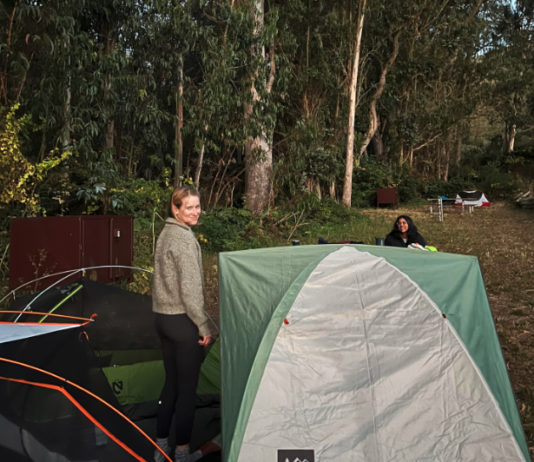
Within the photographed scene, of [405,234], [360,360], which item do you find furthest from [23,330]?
[405,234]

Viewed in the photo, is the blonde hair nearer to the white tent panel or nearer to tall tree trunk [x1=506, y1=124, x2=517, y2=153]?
the white tent panel

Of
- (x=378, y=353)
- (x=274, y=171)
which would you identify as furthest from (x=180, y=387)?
(x=274, y=171)

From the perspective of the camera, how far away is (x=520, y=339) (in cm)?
554

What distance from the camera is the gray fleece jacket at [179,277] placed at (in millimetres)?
2926

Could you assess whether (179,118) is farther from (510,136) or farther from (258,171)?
(510,136)

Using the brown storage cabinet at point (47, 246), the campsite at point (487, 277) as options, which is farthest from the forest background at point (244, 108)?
the brown storage cabinet at point (47, 246)

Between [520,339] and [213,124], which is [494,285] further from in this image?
[213,124]

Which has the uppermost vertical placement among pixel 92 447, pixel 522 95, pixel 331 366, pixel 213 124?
pixel 522 95

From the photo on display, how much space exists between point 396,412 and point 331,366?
0.41 meters

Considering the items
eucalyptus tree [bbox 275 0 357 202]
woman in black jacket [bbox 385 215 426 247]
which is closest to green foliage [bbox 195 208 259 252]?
eucalyptus tree [bbox 275 0 357 202]

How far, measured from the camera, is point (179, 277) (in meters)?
2.95

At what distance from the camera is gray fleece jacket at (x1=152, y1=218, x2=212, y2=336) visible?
2.93m

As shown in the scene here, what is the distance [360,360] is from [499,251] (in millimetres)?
8581

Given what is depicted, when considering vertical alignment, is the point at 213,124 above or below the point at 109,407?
above
